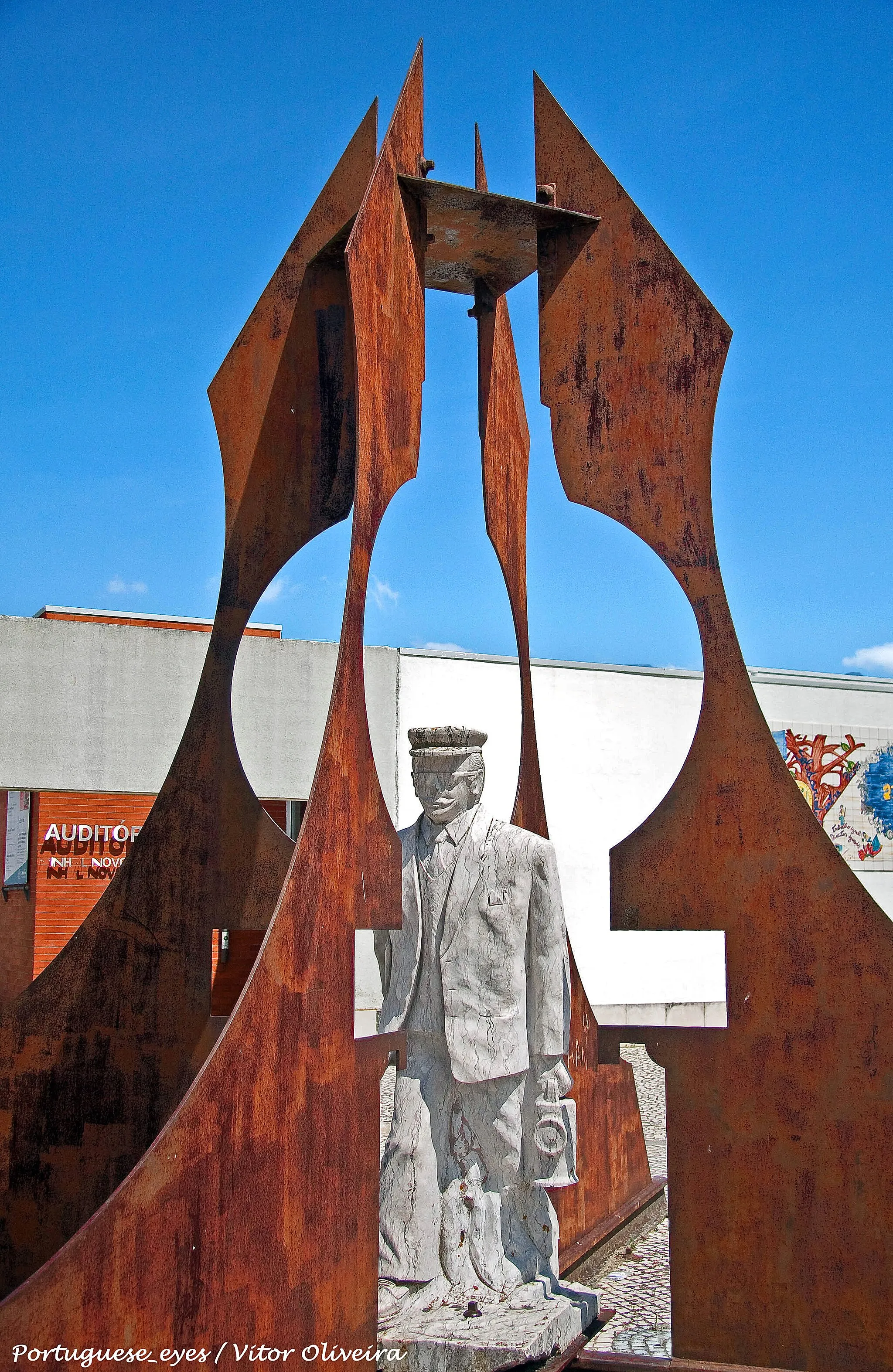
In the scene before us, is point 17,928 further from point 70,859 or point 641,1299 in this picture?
point 641,1299

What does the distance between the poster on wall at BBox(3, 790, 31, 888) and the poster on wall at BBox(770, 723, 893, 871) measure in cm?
913

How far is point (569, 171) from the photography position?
4633 mm

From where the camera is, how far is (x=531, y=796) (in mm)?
5438

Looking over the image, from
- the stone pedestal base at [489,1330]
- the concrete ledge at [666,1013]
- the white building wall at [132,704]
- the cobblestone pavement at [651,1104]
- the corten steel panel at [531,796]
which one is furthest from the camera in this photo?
the concrete ledge at [666,1013]

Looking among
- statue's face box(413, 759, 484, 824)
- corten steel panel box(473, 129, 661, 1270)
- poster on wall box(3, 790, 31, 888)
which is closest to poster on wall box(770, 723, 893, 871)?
poster on wall box(3, 790, 31, 888)

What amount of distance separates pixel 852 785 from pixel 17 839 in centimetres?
1031

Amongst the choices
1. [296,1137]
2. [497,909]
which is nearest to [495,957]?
[497,909]

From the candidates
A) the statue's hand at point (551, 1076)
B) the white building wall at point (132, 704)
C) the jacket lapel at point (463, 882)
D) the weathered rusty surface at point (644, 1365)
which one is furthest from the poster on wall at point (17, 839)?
the weathered rusty surface at point (644, 1365)

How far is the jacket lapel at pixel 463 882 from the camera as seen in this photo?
409cm

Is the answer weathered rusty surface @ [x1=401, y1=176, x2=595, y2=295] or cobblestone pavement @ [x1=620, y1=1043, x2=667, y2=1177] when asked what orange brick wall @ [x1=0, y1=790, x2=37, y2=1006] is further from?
weathered rusty surface @ [x1=401, y1=176, x2=595, y2=295]

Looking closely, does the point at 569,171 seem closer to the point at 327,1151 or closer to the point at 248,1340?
the point at 327,1151

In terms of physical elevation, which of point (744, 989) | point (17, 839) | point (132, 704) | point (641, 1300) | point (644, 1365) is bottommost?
point (641, 1300)

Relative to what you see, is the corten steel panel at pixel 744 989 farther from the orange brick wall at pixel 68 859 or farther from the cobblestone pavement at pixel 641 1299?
the orange brick wall at pixel 68 859

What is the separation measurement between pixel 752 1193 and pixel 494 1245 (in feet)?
2.84
